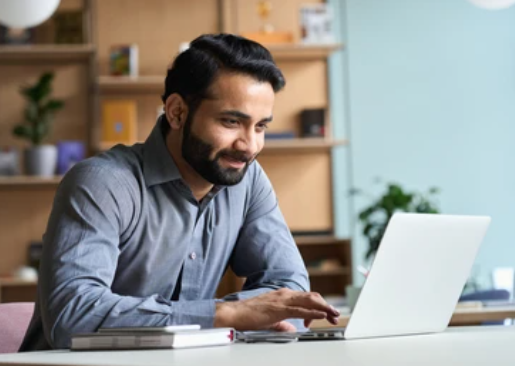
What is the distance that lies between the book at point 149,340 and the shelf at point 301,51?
4.04 metres

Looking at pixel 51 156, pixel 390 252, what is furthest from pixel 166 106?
pixel 51 156

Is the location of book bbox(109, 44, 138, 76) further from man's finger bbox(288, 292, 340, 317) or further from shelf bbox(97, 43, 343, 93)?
man's finger bbox(288, 292, 340, 317)

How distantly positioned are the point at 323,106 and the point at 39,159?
170 cm

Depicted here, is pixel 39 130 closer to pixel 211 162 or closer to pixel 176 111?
pixel 176 111

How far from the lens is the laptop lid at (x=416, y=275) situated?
4.89 ft

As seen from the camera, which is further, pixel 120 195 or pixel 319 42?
pixel 319 42

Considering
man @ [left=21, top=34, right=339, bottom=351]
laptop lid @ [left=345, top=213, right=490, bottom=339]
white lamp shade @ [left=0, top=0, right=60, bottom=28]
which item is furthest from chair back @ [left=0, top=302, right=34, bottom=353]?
white lamp shade @ [left=0, top=0, right=60, bottom=28]

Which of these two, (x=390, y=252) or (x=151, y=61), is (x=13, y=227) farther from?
(x=390, y=252)

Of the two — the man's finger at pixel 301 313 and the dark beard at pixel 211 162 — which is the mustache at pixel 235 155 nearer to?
the dark beard at pixel 211 162

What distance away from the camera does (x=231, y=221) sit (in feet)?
7.02

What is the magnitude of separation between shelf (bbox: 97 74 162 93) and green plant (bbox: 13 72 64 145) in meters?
0.28

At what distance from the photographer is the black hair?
6.58ft

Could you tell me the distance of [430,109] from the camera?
578 centimetres

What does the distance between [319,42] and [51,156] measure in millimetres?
1662
